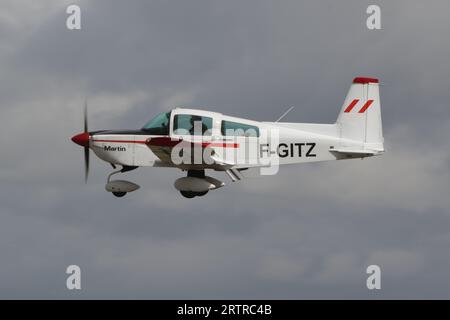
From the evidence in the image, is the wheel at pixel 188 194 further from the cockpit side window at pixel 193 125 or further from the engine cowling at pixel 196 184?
the cockpit side window at pixel 193 125

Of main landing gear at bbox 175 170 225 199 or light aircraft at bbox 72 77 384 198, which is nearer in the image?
light aircraft at bbox 72 77 384 198

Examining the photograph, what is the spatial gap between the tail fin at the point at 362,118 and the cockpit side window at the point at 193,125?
147 inches

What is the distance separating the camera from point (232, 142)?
81.6 ft

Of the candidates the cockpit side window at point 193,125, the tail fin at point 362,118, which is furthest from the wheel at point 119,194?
the tail fin at point 362,118

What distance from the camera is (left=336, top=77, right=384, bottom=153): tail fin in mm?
25219

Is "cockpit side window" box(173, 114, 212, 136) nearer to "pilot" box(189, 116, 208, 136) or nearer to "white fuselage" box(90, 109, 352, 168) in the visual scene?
"pilot" box(189, 116, 208, 136)

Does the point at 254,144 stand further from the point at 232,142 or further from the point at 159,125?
the point at 159,125

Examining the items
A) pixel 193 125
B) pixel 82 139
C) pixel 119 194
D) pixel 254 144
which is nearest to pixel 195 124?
pixel 193 125

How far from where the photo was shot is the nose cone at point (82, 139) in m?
26.0

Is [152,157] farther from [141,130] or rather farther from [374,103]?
[374,103]

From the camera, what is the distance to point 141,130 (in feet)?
83.3

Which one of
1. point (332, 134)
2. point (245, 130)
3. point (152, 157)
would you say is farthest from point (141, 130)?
point (332, 134)

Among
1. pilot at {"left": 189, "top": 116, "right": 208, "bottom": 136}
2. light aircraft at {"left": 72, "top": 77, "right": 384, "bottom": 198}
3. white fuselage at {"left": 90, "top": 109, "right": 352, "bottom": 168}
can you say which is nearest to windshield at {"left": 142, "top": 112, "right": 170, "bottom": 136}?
light aircraft at {"left": 72, "top": 77, "right": 384, "bottom": 198}

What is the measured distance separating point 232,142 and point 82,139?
440cm
